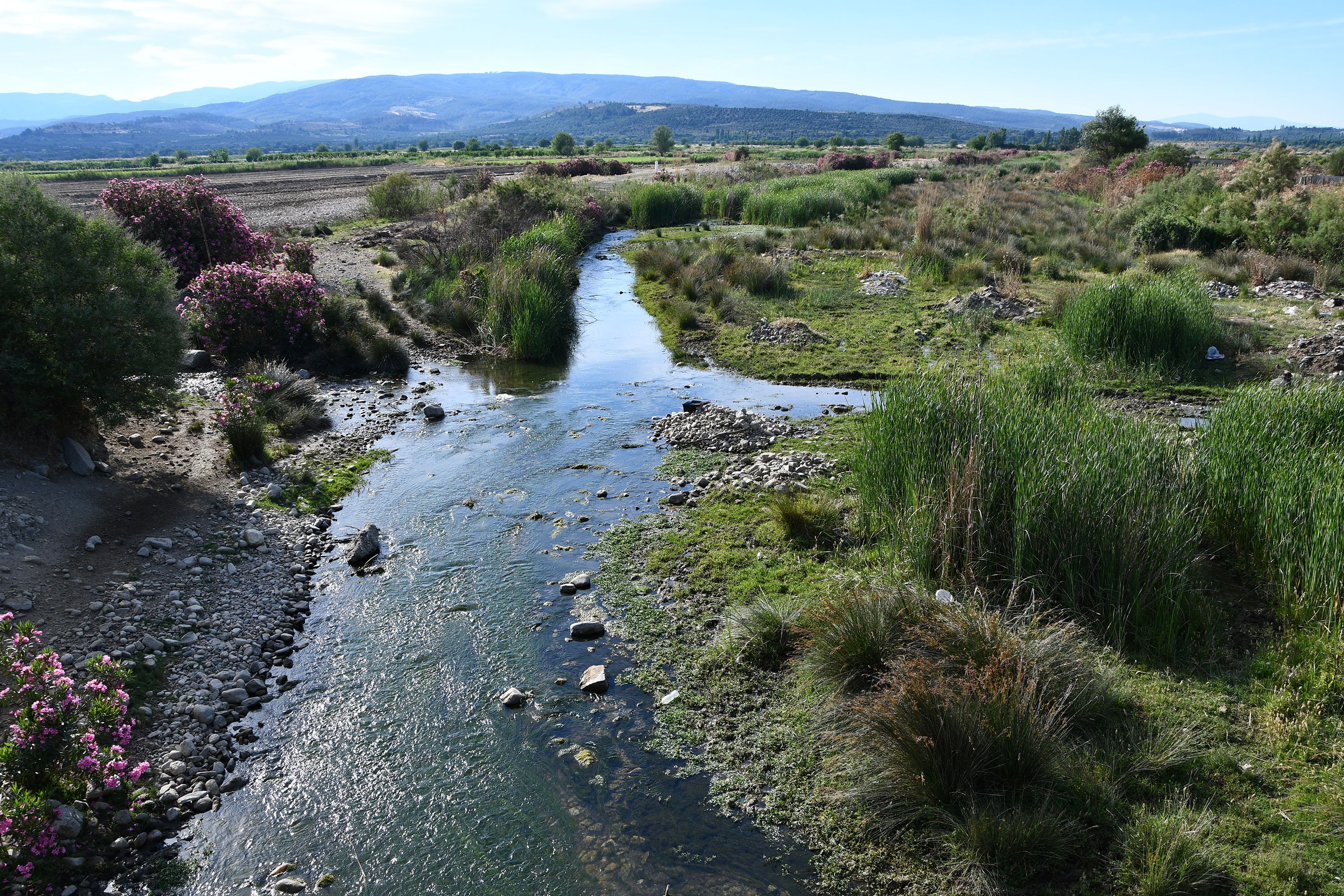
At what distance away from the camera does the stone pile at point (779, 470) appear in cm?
930

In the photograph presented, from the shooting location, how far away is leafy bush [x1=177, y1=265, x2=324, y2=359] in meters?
13.7

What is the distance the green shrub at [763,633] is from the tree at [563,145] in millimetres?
92942

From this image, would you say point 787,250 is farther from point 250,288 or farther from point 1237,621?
point 1237,621

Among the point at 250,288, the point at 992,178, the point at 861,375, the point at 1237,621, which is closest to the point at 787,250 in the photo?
the point at 861,375

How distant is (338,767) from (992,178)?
4895 cm

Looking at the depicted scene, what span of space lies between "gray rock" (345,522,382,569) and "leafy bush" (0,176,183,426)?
11.6ft

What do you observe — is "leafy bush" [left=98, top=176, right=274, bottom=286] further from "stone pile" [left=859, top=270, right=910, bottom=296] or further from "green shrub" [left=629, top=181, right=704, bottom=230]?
"green shrub" [left=629, top=181, right=704, bottom=230]

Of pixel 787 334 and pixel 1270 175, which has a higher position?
pixel 1270 175

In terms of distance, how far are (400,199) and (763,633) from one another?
31.9m

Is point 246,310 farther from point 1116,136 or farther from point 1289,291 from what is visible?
point 1116,136

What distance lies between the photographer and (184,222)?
16.3 m

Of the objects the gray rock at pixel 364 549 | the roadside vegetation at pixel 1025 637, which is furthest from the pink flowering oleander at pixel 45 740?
the roadside vegetation at pixel 1025 637

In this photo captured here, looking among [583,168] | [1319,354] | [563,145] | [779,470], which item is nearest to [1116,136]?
[583,168]

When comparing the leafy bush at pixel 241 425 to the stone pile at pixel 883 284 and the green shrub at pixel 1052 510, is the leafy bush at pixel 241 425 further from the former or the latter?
the stone pile at pixel 883 284
